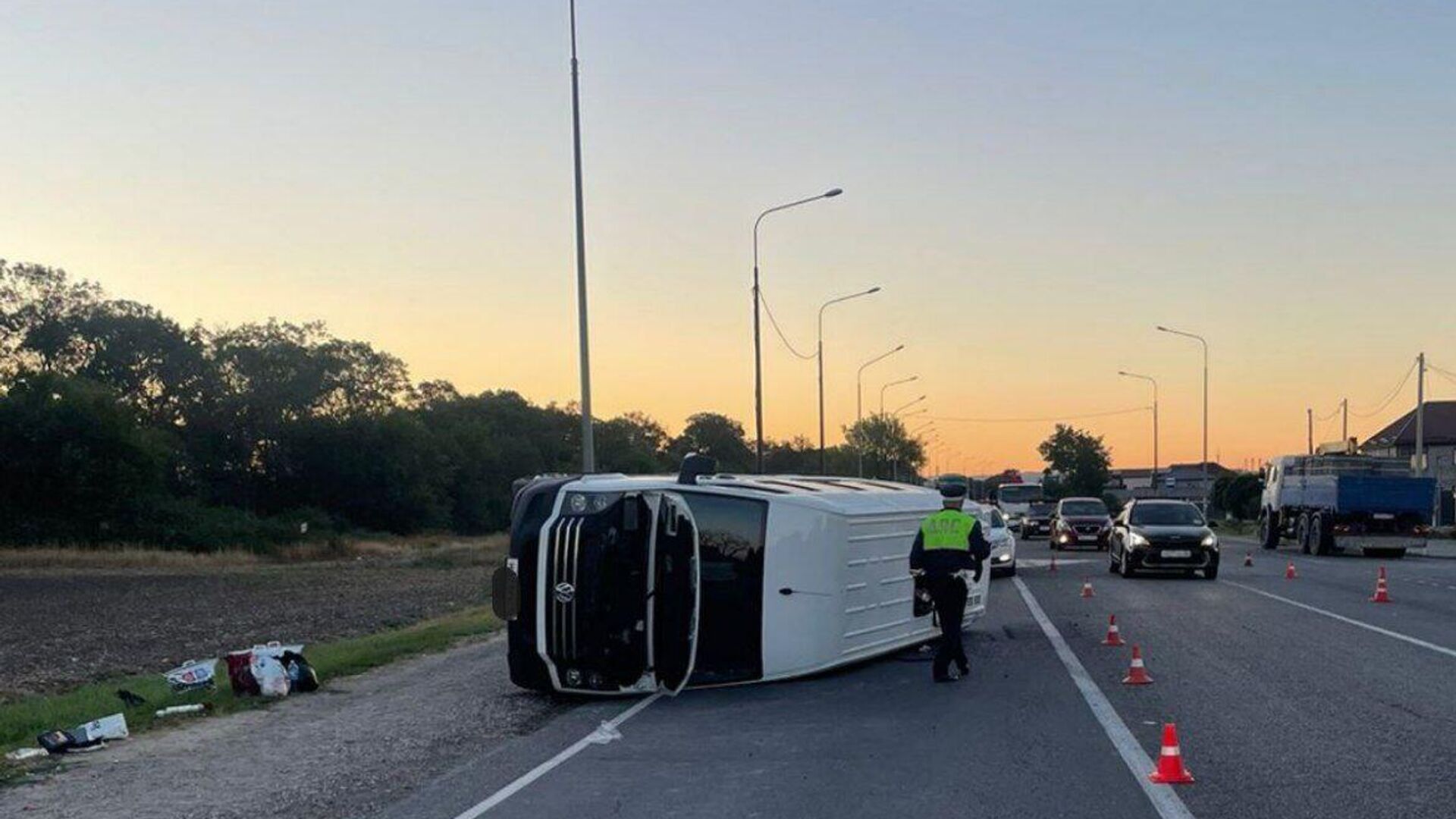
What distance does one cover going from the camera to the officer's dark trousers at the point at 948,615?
1275 cm

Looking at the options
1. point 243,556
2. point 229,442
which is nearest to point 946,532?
point 243,556

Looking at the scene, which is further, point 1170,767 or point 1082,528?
point 1082,528

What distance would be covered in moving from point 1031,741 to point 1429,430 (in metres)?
94.7

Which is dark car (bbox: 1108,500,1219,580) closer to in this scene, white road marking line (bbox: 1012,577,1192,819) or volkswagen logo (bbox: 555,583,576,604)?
white road marking line (bbox: 1012,577,1192,819)

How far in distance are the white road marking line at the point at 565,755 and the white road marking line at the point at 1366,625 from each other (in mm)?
8387

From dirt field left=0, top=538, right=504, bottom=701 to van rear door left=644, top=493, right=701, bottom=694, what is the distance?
10.1m

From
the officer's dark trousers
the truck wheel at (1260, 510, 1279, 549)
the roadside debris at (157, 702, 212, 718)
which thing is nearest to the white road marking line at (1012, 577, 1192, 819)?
the officer's dark trousers

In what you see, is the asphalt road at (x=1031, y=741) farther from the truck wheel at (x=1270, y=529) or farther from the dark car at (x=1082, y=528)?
the truck wheel at (x=1270, y=529)

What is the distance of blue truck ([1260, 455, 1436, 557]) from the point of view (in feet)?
121

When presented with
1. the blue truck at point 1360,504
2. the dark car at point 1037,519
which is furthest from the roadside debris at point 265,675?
the dark car at point 1037,519

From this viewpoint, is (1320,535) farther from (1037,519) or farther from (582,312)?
(582,312)

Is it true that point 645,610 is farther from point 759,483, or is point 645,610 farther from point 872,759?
point 872,759

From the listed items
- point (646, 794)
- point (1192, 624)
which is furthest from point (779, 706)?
point (1192, 624)

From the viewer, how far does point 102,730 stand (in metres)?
10.8
